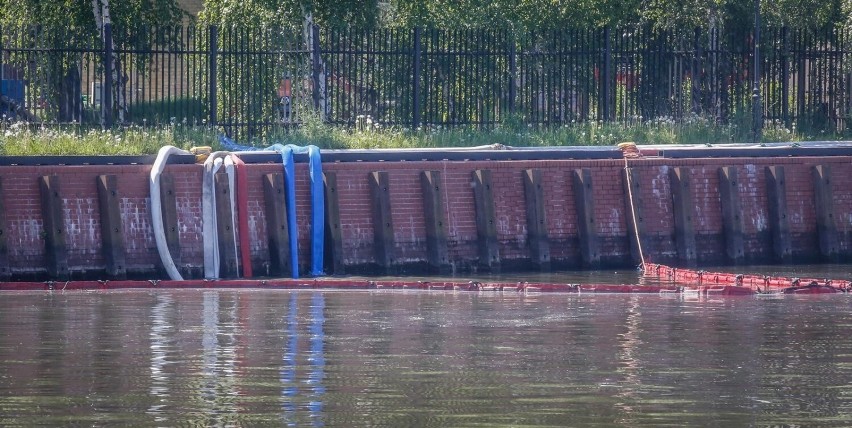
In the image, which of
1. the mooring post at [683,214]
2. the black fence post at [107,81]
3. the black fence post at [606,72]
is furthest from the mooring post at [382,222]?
the black fence post at [606,72]

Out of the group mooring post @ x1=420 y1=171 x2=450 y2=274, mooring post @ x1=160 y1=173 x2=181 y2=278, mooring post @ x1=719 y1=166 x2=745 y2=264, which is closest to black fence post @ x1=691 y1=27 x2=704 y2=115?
mooring post @ x1=719 y1=166 x2=745 y2=264

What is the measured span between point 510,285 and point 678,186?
4.28 meters

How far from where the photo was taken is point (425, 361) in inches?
436

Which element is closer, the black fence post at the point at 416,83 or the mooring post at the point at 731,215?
the mooring post at the point at 731,215

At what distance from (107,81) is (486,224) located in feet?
22.6

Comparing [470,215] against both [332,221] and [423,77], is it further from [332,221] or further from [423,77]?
[423,77]

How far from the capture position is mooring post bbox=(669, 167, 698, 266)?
64.8ft

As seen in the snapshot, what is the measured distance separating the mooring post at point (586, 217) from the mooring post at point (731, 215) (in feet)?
6.63

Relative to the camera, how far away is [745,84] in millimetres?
25672

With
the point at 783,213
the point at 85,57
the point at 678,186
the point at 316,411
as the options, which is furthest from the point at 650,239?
the point at 316,411

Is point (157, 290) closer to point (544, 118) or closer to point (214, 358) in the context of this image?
point (214, 358)

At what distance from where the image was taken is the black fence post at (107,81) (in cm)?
2164

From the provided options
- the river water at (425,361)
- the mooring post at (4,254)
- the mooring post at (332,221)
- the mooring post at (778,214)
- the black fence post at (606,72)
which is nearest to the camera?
the river water at (425,361)

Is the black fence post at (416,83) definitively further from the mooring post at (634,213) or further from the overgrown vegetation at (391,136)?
the mooring post at (634,213)
